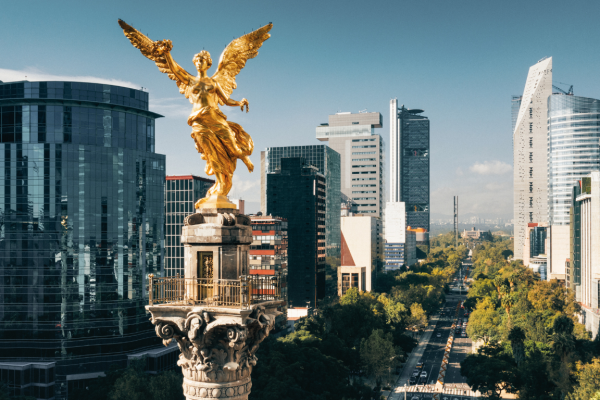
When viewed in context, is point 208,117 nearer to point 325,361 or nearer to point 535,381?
point 325,361

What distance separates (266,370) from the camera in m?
73.8

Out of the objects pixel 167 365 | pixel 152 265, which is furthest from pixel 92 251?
pixel 167 365

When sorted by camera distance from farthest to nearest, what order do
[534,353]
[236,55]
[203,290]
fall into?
[534,353] → [236,55] → [203,290]

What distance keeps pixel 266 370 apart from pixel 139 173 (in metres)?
53.3

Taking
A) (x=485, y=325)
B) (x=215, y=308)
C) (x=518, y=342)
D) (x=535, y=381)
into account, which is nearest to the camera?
(x=215, y=308)

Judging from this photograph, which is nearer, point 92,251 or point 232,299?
point 232,299

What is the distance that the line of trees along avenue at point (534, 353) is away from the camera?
237 ft

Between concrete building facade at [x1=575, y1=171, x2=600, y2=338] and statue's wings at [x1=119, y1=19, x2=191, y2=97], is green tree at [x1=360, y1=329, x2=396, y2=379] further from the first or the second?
statue's wings at [x1=119, y1=19, x2=191, y2=97]

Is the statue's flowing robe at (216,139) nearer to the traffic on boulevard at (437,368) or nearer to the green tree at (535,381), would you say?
the green tree at (535,381)

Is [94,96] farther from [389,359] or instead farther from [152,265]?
[389,359]

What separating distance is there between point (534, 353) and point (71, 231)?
8289 centimetres

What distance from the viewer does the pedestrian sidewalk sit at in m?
102

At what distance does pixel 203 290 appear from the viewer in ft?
69.1

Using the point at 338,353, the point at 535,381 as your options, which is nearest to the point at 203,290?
the point at 535,381
